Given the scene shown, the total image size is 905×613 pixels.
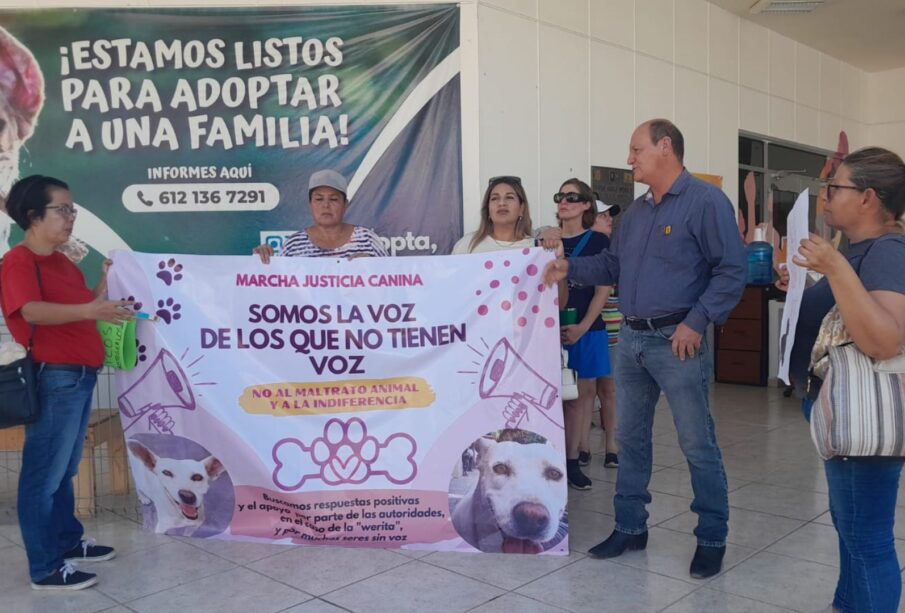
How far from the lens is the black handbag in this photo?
279cm

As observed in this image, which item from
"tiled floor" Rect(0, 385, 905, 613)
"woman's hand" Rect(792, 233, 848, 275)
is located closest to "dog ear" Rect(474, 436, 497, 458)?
"tiled floor" Rect(0, 385, 905, 613)

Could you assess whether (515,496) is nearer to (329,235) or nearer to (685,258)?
(685,258)

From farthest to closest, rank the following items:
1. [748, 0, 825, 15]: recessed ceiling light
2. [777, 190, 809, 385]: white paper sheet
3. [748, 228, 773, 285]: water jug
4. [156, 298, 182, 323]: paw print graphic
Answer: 1. [748, 0, 825, 15]: recessed ceiling light
2. [748, 228, 773, 285]: water jug
3. [156, 298, 182, 323]: paw print graphic
4. [777, 190, 809, 385]: white paper sheet

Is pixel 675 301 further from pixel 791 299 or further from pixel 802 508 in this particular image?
pixel 802 508

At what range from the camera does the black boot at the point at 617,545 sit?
3.17 m

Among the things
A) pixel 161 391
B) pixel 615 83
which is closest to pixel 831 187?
pixel 161 391

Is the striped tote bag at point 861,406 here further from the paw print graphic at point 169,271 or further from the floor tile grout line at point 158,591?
the paw print graphic at point 169,271

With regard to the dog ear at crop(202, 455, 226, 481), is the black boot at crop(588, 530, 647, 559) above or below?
below

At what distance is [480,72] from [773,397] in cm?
393

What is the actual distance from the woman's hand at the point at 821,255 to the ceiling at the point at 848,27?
623cm

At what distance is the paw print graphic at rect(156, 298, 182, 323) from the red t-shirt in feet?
1.07

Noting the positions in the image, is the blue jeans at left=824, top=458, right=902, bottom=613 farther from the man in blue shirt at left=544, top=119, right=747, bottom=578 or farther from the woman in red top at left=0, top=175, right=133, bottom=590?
the woman in red top at left=0, top=175, right=133, bottom=590

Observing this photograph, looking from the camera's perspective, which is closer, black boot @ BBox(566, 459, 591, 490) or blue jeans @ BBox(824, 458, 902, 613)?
blue jeans @ BBox(824, 458, 902, 613)

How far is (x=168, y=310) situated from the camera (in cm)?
340
